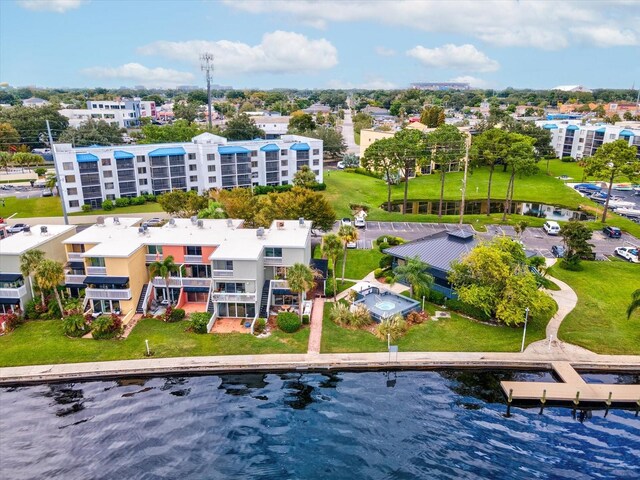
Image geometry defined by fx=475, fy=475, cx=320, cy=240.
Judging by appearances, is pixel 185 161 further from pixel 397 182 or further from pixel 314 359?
pixel 314 359

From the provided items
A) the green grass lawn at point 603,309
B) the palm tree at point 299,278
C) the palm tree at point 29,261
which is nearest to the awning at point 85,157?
the palm tree at point 29,261

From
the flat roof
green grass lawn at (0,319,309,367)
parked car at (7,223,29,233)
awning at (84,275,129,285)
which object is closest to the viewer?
green grass lawn at (0,319,309,367)

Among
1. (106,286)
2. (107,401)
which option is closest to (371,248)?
(106,286)

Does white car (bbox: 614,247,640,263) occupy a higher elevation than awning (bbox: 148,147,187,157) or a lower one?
lower

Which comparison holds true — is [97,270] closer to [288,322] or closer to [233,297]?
[233,297]

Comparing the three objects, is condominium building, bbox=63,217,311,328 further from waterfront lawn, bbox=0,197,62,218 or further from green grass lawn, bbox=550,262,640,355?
waterfront lawn, bbox=0,197,62,218

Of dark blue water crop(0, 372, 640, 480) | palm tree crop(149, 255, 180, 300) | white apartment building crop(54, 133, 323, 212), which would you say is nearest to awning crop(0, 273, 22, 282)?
palm tree crop(149, 255, 180, 300)
